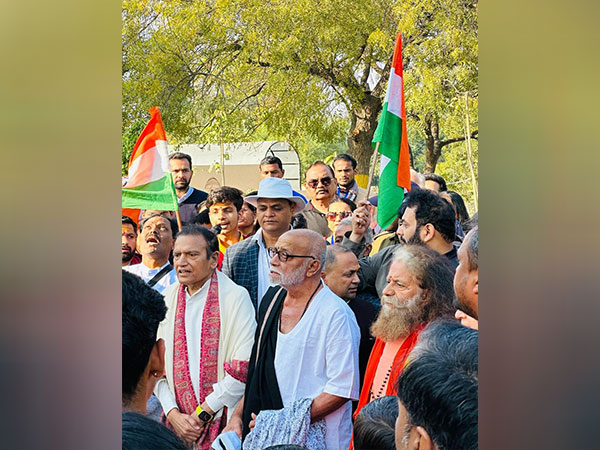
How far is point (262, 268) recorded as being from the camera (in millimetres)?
4176

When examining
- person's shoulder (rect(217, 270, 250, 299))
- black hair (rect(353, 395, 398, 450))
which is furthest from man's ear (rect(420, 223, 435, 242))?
person's shoulder (rect(217, 270, 250, 299))

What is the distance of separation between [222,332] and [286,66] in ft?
4.83

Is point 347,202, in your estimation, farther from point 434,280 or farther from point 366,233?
point 434,280

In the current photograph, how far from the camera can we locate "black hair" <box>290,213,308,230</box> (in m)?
4.16

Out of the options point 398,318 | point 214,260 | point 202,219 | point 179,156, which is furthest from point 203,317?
point 398,318

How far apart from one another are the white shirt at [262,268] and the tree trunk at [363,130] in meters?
0.65

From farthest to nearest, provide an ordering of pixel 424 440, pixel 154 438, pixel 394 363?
pixel 394 363 → pixel 424 440 → pixel 154 438

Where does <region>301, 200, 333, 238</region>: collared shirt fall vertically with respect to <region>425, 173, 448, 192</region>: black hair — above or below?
below

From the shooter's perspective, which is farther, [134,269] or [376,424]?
[134,269]

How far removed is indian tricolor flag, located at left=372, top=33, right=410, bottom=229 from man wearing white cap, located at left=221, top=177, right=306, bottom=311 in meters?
0.44

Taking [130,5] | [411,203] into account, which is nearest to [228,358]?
[411,203]

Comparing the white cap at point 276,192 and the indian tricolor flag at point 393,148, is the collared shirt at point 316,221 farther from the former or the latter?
the indian tricolor flag at point 393,148

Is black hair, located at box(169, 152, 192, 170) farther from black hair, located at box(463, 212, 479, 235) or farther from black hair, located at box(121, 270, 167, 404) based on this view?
black hair, located at box(463, 212, 479, 235)
